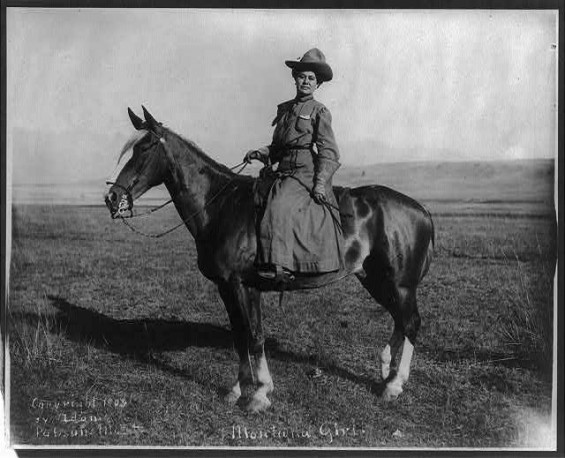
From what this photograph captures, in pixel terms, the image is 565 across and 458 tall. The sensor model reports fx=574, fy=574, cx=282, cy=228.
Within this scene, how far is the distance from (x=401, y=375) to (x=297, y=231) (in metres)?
1.49

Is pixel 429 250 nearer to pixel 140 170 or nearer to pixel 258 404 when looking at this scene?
pixel 258 404

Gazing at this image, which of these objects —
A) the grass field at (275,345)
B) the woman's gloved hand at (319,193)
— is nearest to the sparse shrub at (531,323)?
the grass field at (275,345)

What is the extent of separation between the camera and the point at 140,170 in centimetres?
426

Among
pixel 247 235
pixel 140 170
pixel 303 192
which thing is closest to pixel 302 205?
pixel 303 192

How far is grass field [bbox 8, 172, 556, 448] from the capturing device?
457 cm

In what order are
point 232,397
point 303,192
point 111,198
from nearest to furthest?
point 111,198, point 303,192, point 232,397

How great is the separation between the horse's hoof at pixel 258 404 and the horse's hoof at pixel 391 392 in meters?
0.95

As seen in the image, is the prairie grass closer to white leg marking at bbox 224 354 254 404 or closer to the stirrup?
white leg marking at bbox 224 354 254 404

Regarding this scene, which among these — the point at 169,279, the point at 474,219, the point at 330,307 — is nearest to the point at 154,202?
the point at 169,279

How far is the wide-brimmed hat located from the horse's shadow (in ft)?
7.53

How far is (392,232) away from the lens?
4.50 metres

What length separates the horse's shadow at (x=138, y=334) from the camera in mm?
4934

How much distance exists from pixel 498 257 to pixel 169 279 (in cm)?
291

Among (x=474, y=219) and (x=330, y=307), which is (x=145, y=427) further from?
(x=474, y=219)
